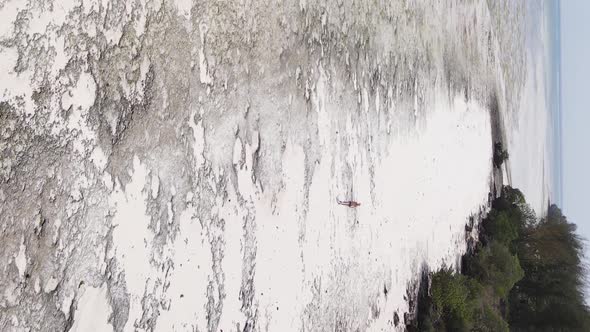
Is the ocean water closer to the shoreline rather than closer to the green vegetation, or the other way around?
the shoreline

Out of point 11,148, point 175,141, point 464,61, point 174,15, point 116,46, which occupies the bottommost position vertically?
point 11,148

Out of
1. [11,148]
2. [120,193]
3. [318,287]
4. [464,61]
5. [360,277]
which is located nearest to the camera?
[11,148]

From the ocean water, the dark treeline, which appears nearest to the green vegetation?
the dark treeline

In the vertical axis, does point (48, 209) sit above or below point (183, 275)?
above

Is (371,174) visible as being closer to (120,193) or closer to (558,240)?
(120,193)

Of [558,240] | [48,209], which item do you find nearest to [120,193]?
[48,209]

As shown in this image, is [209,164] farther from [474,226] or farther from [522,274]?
[522,274]

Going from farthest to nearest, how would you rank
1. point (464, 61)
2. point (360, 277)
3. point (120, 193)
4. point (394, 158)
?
point (464, 61), point (394, 158), point (360, 277), point (120, 193)

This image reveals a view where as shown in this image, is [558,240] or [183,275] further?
[558,240]
